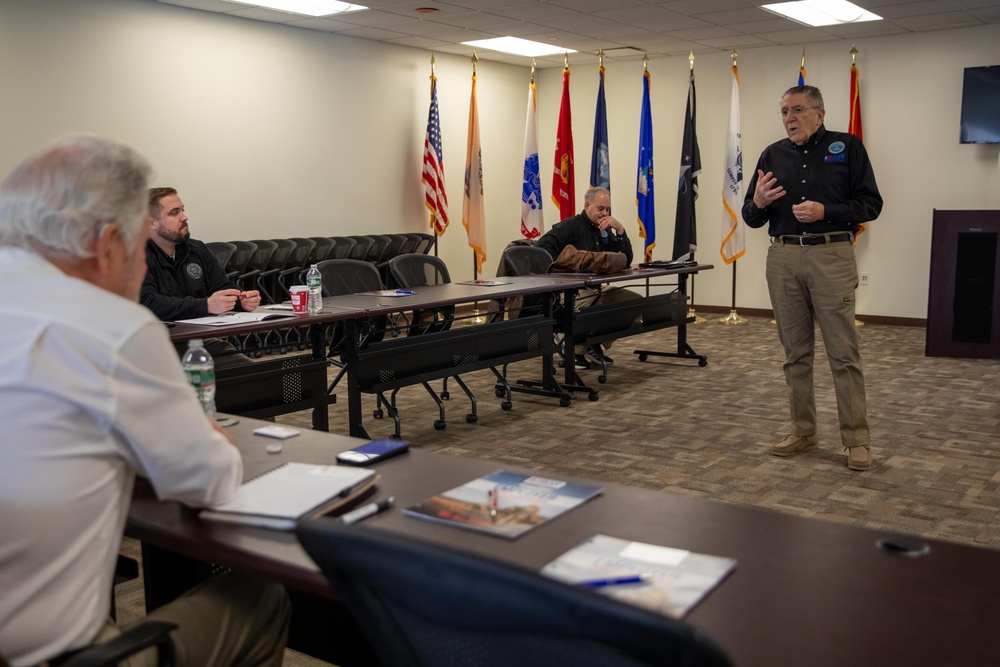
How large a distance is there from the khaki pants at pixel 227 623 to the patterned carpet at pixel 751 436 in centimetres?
101

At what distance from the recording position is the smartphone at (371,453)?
6.10 feet

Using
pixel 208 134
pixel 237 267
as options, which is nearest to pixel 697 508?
pixel 237 267

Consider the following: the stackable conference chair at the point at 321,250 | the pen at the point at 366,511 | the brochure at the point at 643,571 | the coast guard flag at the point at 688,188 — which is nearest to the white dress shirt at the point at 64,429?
the pen at the point at 366,511

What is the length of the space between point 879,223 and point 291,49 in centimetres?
597

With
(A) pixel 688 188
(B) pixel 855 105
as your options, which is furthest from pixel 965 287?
(A) pixel 688 188

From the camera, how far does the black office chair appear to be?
2.24 feet

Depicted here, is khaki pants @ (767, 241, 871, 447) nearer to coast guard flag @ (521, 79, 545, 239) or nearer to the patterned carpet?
the patterned carpet

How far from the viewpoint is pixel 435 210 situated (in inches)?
377

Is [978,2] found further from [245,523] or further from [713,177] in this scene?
[245,523]

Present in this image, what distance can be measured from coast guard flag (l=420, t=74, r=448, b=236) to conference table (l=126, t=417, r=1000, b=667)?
7785mm

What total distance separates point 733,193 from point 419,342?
5.75 m

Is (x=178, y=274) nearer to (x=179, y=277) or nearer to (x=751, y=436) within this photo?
(x=179, y=277)

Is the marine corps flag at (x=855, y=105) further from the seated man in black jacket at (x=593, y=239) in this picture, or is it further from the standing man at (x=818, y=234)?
the standing man at (x=818, y=234)

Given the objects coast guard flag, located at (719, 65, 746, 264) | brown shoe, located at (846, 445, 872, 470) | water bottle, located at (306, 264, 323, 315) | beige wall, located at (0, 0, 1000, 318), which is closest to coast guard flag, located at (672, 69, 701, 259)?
coast guard flag, located at (719, 65, 746, 264)
